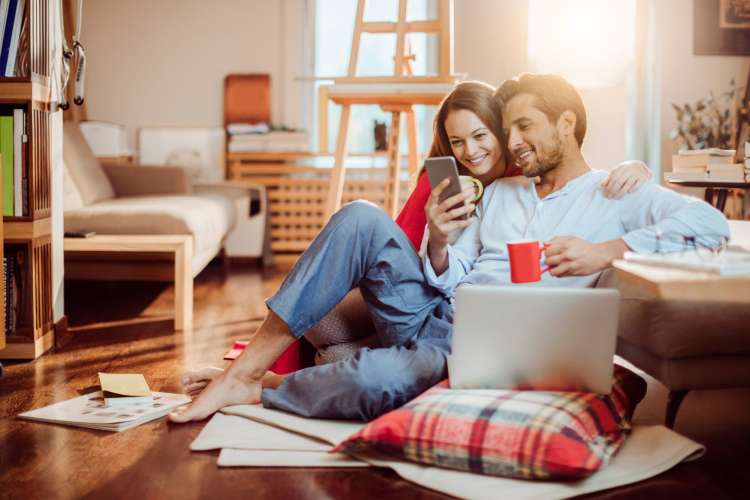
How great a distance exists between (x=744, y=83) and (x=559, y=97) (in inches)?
155

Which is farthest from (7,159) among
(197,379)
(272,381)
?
(272,381)

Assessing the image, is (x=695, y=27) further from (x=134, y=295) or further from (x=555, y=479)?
(x=555, y=479)

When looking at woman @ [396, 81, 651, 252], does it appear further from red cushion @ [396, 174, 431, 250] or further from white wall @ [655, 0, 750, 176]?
white wall @ [655, 0, 750, 176]

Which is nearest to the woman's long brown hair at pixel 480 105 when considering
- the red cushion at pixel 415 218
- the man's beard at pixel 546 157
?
the man's beard at pixel 546 157

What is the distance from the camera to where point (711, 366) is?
1.88m

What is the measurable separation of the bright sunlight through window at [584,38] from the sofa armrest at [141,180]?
7.58ft

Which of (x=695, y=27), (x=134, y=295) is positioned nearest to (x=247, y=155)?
(x=134, y=295)

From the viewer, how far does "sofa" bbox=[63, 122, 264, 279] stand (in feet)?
12.0

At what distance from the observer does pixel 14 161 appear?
2.69m

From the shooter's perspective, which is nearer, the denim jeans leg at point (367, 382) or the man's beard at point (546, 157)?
the denim jeans leg at point (367, 382)

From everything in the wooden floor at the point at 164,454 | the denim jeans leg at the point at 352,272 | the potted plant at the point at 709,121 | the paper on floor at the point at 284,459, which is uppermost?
the potted plant at the point at 709,121

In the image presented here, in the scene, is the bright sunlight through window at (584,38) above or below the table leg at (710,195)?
above

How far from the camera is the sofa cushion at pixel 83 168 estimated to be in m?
4.10

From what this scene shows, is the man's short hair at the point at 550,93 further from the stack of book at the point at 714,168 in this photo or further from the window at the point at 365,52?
the window at the point at 365,52
